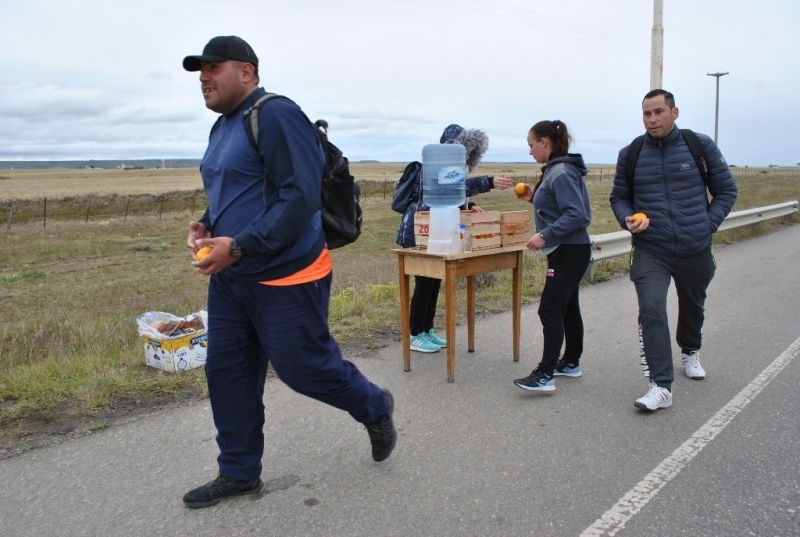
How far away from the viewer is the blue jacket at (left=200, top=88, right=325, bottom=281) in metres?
3.02

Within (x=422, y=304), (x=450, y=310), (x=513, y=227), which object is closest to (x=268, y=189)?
(x=450, y=310)

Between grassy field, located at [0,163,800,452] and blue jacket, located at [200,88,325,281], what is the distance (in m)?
1.95

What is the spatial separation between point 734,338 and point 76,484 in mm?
A: 5671

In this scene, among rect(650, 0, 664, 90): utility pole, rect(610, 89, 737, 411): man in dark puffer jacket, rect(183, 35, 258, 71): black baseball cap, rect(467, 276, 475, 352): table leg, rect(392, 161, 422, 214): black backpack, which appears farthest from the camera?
rect(650, 0, 664, 90): utility pole

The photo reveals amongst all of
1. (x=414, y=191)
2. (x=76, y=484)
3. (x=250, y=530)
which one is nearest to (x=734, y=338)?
(x=414, y=191)

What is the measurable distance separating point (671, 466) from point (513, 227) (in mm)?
2394

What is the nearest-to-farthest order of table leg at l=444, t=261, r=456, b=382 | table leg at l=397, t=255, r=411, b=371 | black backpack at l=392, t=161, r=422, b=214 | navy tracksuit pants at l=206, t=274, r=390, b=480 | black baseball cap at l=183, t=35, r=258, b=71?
black baseball cap at l=183, t=35, r=258, b=71 < navy tracksuit pants at l=206, t=274, r=390, b=480 < table leg at l=444, t=261, r=456, b=382 < table leg at l=397, t=255, r=411, b=371 < black backpack at l=392, t=161, r=422, b=214

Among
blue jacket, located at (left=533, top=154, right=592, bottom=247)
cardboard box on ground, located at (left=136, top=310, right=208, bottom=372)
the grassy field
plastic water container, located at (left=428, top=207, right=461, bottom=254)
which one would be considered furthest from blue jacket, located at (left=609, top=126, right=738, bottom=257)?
cardboard box on ground, located at (left=136, top=310, right=208, bottom=372)

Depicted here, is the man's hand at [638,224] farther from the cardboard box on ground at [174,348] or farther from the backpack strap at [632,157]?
the cardboard box on ground at [174,348]

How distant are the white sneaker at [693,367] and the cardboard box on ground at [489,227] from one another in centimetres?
158

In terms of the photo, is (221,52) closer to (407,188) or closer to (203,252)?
(203,252)

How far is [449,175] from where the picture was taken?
5301 mm

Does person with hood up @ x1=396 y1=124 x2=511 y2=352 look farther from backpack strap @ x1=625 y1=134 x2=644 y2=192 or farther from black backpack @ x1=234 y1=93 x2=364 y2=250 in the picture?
black backpack @ x1=234 y1=93 x2=364 y2=250

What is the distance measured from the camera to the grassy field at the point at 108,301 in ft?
15.5
